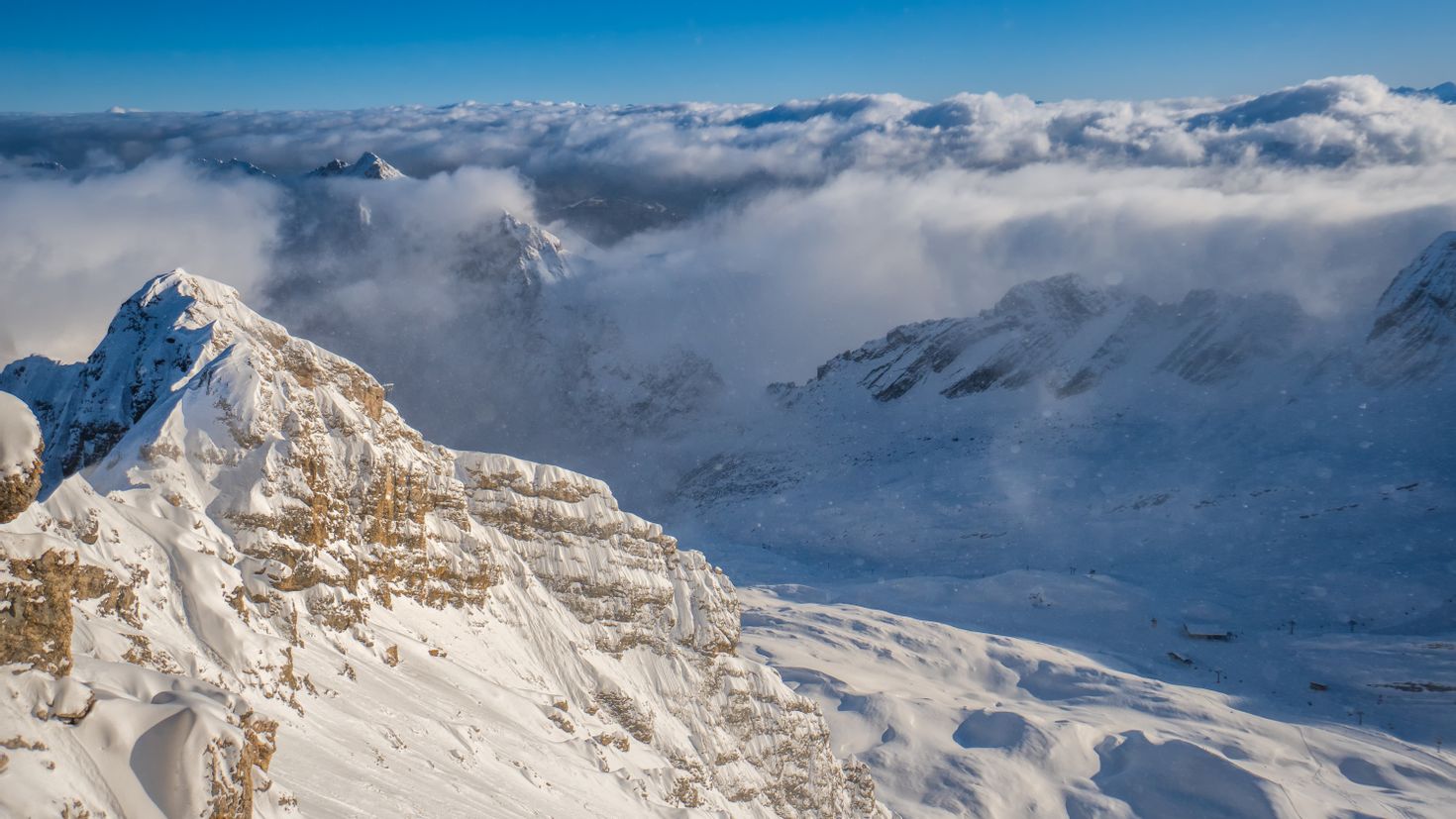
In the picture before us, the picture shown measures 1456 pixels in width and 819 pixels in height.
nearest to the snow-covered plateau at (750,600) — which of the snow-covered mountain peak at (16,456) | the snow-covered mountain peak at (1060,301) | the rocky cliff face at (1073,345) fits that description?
the snow-covered mountain peak at (16,456)

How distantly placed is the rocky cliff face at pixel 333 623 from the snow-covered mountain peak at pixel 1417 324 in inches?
4510

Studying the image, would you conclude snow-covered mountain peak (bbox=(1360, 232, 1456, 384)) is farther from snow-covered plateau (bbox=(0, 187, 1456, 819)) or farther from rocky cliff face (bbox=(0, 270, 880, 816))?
rocky cliff face (bbox=(0, 270, 880, 816))

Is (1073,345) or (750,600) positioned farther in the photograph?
(1073,345)

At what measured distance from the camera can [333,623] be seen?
1070 inches

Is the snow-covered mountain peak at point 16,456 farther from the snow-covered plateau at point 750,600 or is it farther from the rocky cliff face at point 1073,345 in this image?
the rocky cliff face at point 1073,345

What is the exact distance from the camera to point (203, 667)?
2011 cm

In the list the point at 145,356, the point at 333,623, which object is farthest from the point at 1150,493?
the point at 333,623

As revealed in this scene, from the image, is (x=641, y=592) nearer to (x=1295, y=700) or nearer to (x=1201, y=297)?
(x=1295, y=700)

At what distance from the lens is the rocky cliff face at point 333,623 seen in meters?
12.6

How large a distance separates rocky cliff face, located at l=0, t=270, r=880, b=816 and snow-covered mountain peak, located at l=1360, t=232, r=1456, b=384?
11457 centimetres

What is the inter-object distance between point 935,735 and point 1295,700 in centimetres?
3054

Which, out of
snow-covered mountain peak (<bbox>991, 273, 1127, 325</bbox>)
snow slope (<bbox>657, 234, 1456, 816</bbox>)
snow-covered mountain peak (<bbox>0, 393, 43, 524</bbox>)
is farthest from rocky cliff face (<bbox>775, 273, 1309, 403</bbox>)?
snow-covered mountain peak (<bbox>0, 393, 43, 524</bbox>)

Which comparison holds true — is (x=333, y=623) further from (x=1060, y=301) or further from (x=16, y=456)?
(x=1060, y=301)

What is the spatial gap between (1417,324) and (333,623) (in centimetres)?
14718
